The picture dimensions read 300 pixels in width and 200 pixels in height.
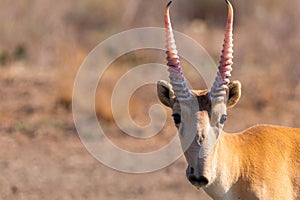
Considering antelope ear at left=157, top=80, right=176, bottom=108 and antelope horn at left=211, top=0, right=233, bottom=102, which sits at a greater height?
antelope horn at left=211, top=0, right=233, bottom=102

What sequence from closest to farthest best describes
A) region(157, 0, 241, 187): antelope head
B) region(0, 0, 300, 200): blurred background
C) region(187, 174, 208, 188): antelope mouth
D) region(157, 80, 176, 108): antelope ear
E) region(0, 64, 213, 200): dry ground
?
region(187, 174, 208, 188): antelope mouth
region(157, 0, 241, 187): antelope head
region(157, 80, 176, 108): antelope ear
region(0, 64, 213, 200): dry ground
region(0, 0, 300, 200): blurred background

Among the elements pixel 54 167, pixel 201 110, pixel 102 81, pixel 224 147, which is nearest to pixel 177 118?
pixel 201 110

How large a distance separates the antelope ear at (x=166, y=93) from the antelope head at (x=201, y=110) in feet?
0.03

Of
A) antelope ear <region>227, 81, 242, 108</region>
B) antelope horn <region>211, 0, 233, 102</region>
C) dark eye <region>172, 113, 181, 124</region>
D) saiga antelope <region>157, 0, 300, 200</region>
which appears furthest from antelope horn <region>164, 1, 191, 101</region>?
antelope ear <region>227, 81, 242, 108</region>

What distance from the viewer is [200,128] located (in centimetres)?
898

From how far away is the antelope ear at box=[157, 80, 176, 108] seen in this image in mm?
9531

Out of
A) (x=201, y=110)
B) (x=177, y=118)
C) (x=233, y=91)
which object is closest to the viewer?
(x=201, y=110)

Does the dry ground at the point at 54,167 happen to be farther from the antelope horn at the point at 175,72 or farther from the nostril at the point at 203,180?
the nostril at the point at 203,180

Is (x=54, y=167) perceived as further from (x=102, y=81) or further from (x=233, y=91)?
(x=233, y=91)

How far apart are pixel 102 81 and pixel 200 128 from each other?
1074cm

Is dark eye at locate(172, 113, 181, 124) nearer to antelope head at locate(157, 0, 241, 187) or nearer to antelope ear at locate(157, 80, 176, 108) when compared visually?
antelope head at locate(157, 0, 241, 187)

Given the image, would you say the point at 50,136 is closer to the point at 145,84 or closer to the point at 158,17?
the point at 145,84

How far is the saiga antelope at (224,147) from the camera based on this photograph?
900 cm

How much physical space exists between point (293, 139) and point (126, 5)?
72.9 feet
